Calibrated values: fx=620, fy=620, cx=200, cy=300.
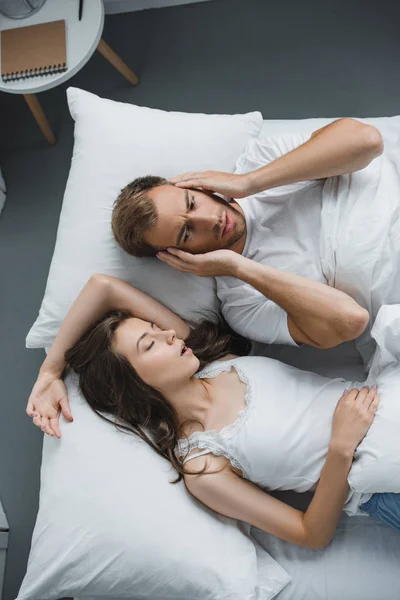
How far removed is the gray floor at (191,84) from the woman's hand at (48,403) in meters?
0.61

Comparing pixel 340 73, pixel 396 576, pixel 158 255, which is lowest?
pixel 396 576

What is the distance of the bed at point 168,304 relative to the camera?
1.54 m

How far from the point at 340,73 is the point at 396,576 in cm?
187

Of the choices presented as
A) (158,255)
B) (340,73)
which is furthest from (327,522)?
(340,73)

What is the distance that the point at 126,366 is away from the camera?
1.60 meters

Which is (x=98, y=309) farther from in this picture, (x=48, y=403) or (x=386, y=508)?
(x=386, y=508)

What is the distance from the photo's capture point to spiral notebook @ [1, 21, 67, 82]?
85.9 inches

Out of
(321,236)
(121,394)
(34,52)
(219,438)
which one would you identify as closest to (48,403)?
(121,394)

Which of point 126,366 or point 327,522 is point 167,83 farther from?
point 327,522

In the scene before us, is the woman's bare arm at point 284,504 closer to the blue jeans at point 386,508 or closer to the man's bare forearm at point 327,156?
the blue jeans at point 386,508

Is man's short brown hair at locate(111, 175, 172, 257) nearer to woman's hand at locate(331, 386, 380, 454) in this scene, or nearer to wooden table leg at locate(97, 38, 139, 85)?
woman's hand at locate(331, 386, 380, 454)

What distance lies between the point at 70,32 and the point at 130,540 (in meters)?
1.73

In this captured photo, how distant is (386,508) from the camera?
1.54 meters

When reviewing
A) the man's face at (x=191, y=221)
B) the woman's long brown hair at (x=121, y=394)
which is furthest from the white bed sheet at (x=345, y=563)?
the man's face at (x=191, y=221)
